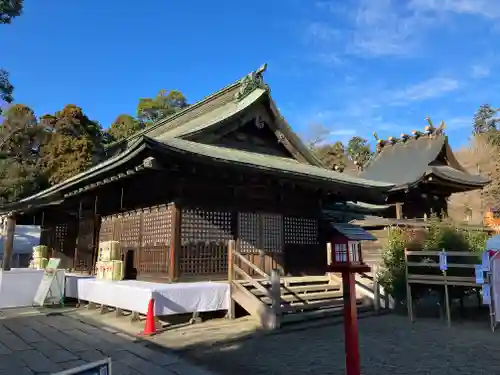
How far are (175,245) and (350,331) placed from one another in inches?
247

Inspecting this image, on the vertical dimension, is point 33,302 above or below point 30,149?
below

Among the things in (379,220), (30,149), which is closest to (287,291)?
(379,220)

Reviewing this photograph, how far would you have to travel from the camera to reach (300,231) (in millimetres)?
12891

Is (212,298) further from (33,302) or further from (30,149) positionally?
(30,149)

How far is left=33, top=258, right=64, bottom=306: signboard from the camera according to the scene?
11781 mm

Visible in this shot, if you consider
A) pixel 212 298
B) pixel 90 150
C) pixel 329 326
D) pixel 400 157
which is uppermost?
pixel 90 150

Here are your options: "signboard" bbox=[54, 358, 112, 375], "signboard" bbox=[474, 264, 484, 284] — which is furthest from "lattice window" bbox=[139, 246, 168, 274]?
"signboard" bbox=[54, 358, 112, 375]

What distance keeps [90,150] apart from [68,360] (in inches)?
1207

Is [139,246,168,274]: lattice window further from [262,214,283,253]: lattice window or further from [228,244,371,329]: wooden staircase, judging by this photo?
[262,214,283,253]: lattice window

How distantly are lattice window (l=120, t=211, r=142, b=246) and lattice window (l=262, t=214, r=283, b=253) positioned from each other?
147 inches

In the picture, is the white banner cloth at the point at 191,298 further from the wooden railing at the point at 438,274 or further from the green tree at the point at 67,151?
the green tree at the point at 67,151

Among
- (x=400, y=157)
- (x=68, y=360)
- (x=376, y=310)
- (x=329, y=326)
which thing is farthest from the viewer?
(x=400, y=157)

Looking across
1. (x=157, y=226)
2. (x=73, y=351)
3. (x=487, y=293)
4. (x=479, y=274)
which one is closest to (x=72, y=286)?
(x=157, y=226)

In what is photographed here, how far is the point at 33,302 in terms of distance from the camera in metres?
12.2
